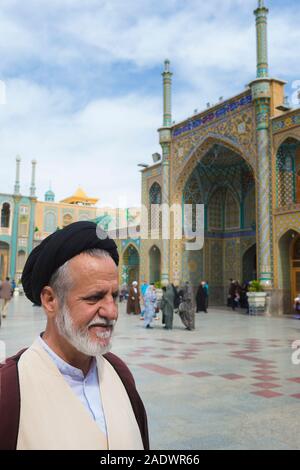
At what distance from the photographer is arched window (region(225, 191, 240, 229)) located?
A: 56.0ft

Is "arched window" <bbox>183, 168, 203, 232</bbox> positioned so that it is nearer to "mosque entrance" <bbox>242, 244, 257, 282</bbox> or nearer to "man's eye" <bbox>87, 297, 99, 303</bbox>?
"mosque entrance" <bbox>242, 244, 257, 282</bbox>

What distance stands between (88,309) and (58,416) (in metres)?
0.25

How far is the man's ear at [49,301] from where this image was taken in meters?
1.09

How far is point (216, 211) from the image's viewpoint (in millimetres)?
17438

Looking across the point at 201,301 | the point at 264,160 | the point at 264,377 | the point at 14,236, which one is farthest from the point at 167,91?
the point at 14,236

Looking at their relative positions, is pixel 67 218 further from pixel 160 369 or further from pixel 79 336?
pixel 79 336

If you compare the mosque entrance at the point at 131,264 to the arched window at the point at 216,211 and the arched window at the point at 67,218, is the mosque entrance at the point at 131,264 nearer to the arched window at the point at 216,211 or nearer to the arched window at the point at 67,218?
the arched window at the point at 216,211

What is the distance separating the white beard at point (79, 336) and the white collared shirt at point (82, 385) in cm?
5

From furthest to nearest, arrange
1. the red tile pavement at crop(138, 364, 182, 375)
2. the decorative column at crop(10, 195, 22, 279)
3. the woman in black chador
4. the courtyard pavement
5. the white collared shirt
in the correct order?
the decorative column at crop(10, 195, 22, 279), the woman in black chador, the red tile pavement at crop(138, 364, 182, 375), the courtyard pavement, the white collared shirt

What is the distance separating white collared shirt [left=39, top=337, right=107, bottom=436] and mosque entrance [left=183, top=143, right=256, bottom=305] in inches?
603

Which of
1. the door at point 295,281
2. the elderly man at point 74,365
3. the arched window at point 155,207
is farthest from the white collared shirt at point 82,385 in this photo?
the arched window at point 155,207

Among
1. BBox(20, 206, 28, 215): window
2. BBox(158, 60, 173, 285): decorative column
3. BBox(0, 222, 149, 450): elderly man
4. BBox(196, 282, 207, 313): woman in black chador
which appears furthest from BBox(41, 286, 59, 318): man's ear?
BBox(20, 206, 28, 215): window

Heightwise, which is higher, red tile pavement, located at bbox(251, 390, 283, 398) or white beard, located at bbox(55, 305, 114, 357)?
white beard, located at bbox(55, 305, 114, 357)
